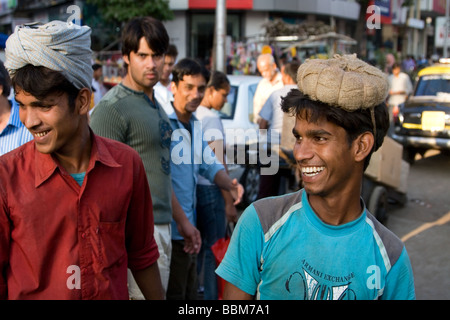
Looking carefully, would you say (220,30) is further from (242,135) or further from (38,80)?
(38,80)

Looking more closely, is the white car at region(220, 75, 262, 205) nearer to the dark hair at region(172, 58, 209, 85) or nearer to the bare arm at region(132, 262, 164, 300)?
the dark hair at region(172, 58, 209, 85)

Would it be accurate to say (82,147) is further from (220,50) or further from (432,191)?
(220,50)

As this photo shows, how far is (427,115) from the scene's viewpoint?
10352 mm

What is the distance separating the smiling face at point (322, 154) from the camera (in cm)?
190

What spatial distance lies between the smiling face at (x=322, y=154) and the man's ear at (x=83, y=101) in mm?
850

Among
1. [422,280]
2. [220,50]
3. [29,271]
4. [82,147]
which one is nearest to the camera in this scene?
[29,271]

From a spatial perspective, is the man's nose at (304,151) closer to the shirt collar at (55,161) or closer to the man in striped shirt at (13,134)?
the shirt collar at (55,161)

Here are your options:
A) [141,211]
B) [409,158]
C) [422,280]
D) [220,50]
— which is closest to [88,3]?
[220,50]

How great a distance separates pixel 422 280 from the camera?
5.18 meters

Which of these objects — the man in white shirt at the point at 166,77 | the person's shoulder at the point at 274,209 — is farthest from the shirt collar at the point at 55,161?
the man in white shirt at the point at 166,77

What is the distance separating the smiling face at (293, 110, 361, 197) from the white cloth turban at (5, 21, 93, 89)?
0.89 m

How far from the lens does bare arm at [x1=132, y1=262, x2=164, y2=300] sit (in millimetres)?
2406

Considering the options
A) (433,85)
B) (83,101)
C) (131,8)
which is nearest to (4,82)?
(83,101)

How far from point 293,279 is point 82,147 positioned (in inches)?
39.2
